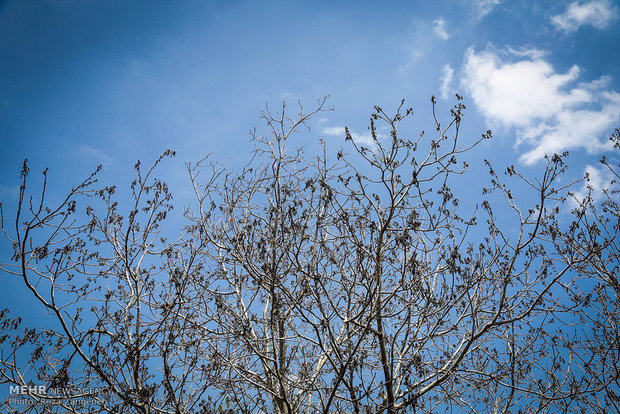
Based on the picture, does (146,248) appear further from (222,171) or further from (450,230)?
(450,230)

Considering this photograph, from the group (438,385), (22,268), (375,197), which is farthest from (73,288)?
(438,385)

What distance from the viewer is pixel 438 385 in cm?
489

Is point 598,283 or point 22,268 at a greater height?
point 598,283

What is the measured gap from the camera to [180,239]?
6.19m

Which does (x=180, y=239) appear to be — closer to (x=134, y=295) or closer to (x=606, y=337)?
(x=134, y=295)

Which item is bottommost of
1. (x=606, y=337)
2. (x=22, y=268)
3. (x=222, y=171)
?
(x=22, y=268)

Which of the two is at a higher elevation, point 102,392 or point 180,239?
point 180,239

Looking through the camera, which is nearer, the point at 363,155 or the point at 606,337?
the point at 363,155

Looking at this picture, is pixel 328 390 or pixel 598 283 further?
pixel 598 283

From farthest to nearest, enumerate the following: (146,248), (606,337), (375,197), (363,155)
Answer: (606,337) → (146,248) → (375,197) → (363,155)

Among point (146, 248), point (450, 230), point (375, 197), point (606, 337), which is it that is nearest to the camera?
point (375, 197)

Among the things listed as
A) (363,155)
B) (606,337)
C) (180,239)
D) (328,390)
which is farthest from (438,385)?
(180,239)

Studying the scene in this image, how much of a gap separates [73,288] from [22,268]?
101cm

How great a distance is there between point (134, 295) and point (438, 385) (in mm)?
4852
